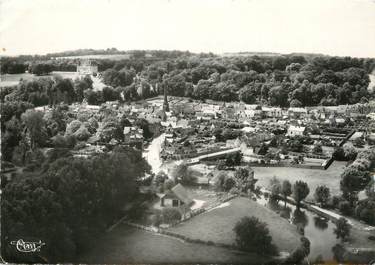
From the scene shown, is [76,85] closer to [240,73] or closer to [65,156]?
[65,156]

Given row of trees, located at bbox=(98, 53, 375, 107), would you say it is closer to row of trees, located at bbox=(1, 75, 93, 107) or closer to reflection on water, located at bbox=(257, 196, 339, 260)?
row of trees, located at bbox=(1, 75, 93, 107)

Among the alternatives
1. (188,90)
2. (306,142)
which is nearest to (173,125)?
(188,90)

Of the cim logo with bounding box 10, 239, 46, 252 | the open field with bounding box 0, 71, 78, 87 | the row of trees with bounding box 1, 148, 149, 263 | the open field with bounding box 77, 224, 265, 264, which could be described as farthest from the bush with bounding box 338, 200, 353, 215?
the open field with bounding box 0, 71, 78, 87

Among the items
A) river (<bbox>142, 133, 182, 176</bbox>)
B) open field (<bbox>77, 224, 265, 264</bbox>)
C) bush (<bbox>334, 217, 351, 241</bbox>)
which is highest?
river (<bbox>142, 133, 182, 176</bbox>)

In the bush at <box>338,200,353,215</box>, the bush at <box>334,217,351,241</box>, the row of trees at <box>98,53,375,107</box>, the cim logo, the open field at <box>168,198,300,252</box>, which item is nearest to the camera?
the cim logo

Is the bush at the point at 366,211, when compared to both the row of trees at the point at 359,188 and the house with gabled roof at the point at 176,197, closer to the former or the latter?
the row of trees at the point at 359,188

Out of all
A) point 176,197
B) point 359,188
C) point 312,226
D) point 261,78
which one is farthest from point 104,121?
point 359,188

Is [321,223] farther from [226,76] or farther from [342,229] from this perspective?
[226,76]

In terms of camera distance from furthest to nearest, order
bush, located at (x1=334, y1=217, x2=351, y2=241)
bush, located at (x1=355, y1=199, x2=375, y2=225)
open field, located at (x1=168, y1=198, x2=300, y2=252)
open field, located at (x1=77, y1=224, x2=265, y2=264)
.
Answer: bush, located at (x1=355, y1=199, x2=375, y2=225) < bush, located at (x1=334, y1=217, x2=351, y2=241) < open field, located at (x1=168, y1=198, x2=300, y2=252) < open field, located at (x1=77, y1=224, x2=265, y2=264)
